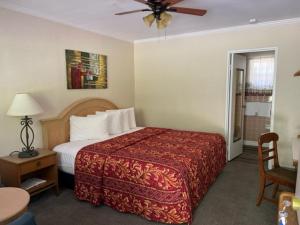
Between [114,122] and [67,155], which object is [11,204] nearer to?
[67,155]

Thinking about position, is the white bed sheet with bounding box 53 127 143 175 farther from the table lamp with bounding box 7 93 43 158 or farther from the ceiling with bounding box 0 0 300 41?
the ceiling with bounding box 0 0 300 41

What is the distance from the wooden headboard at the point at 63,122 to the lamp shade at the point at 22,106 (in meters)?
0.48

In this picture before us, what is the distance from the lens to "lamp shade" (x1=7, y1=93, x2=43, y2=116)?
267 centimetres

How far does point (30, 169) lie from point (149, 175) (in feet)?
4.67

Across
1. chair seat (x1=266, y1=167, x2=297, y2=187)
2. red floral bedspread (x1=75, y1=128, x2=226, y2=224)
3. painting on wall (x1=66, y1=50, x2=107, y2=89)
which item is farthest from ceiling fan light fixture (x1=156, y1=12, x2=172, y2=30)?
chair seat (x1=266, y1=167, x2=297, y2=187)

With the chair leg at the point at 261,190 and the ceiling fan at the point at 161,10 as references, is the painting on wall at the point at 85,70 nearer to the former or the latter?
the ceiling fan at the point at 161,10

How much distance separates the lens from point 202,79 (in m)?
4.39

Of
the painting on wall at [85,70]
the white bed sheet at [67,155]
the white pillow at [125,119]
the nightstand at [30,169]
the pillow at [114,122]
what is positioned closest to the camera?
the nightstand at [30,169]

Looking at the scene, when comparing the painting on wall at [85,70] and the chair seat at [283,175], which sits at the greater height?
the painting on wall at [85,70]

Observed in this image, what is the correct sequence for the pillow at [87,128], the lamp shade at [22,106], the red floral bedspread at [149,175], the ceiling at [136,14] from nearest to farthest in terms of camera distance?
the red floral bedspread at [149,175], the lamp shade at [22,106], the ceiling at [136,14], the pillow at [87,128]

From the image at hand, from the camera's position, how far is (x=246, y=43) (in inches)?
154

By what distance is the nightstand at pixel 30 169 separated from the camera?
255cm

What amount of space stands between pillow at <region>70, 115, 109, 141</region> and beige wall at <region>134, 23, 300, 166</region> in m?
1.74

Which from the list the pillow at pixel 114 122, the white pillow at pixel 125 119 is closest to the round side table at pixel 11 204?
the pillow at pixel 114 122
